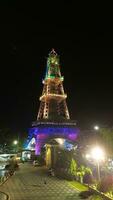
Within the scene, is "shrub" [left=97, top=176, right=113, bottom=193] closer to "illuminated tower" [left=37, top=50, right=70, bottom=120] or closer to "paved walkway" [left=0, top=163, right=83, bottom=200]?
"paved walkway" [left=0, top=163, right=83, bottom=200]

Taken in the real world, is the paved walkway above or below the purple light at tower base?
below

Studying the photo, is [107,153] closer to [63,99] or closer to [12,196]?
[12,196]

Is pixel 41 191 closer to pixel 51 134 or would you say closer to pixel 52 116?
pixel 51 134

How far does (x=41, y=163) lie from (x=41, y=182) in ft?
50.7

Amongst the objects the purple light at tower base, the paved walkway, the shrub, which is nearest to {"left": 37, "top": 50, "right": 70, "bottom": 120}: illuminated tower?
the purple light at tower base

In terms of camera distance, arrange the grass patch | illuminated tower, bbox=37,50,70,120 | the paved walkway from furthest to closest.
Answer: illuminated tower, bbox=37,50,70,120 → the grass patch → the paved walkway

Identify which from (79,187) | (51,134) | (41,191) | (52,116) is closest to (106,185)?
(79,187)

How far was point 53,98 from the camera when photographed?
236 feet

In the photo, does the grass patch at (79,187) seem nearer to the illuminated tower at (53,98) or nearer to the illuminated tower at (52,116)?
the illuminated tower at (52,116)

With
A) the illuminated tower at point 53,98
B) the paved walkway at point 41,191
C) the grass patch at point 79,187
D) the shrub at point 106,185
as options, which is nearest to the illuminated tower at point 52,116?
the illuminated tower at point 53,98

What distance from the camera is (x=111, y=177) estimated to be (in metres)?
15.6

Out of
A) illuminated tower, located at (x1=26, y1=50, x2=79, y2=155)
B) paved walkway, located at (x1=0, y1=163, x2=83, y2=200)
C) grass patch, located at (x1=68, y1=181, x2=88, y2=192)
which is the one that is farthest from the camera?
illuminated tower, located at (x1=26, y1=50, x2=79, y2=155)

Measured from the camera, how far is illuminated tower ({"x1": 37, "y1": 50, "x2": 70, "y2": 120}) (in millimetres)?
70875

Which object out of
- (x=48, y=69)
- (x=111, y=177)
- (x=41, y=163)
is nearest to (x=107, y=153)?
(x=41, y=163)
